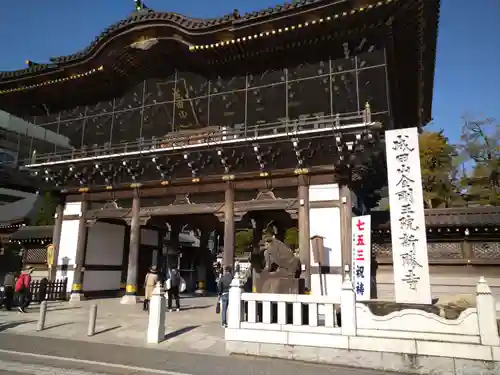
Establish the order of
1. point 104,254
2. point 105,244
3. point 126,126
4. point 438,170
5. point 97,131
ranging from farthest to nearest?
point 438,170, point 105,244, point 104,254, point 97,131, point 126,126

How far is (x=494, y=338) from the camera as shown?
576 centimetres

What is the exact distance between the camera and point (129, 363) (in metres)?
6.57

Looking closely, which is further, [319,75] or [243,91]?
[243,91]

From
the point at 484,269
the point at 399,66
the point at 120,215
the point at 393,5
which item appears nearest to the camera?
the point at 393,5

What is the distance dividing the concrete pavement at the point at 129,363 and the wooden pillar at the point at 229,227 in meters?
6.35

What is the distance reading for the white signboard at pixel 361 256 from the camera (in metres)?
11.3

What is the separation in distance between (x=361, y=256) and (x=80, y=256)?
1323cm

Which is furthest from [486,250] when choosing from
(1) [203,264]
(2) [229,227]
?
(1) [203,264]

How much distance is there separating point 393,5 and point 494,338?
9923 millimetres

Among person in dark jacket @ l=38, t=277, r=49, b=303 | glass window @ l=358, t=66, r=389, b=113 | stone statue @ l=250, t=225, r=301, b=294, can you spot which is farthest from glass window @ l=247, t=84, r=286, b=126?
person in dark jacket @ l=38, t=277, r=49, b=303

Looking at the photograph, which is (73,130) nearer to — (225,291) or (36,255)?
(36,255)

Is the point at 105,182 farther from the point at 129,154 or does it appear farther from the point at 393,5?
the point at 393,5

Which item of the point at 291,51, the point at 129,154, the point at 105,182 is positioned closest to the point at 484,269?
the point at 291,51

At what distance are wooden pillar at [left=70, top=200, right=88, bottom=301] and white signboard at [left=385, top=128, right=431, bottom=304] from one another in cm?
1455
